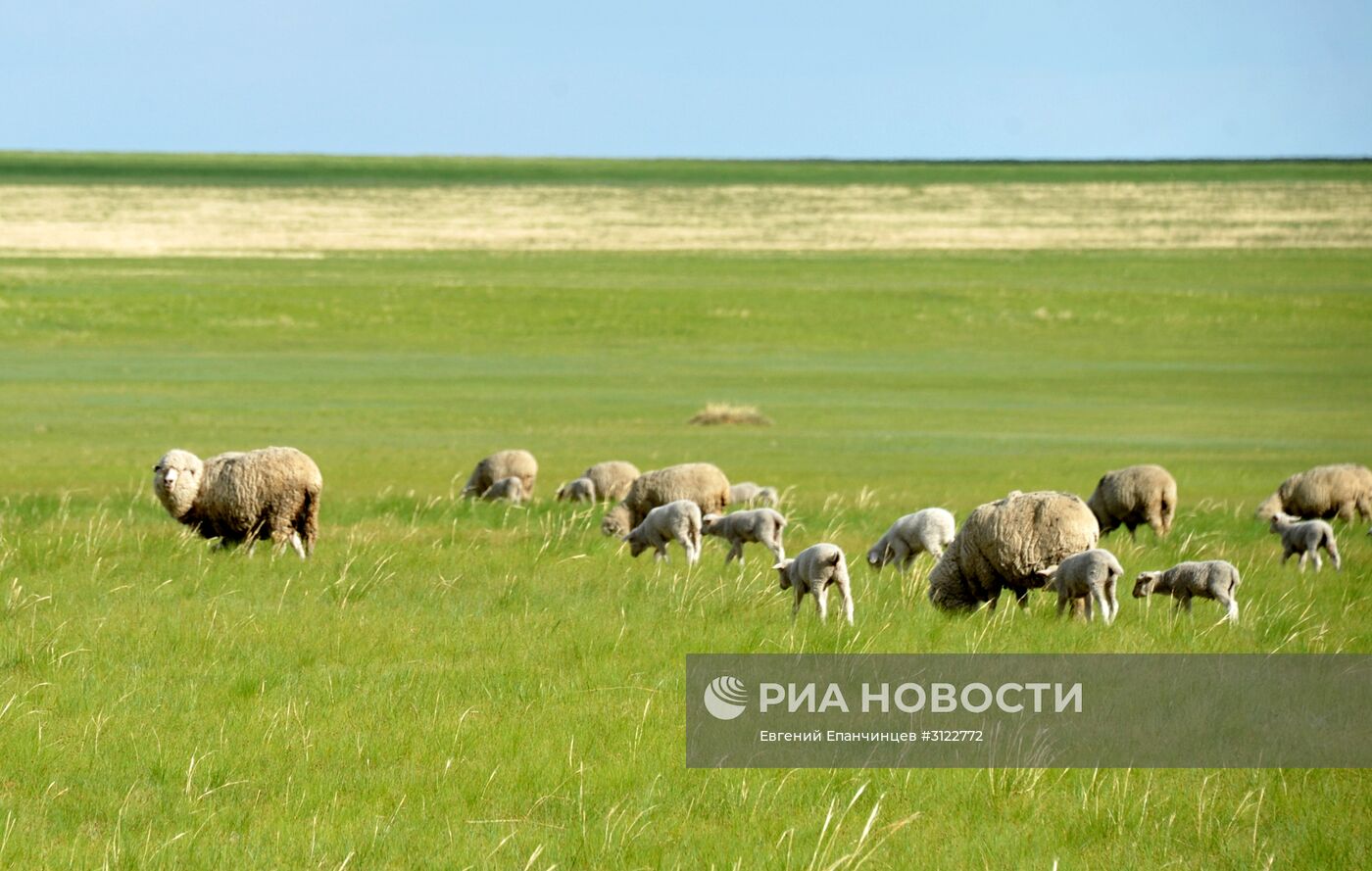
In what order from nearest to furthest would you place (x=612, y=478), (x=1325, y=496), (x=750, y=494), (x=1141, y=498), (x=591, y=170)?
(x=1141, y=498) → (x=1325, y=496) → (x=750, y=494) → (x=612, y=478) → (x=591, y=170)

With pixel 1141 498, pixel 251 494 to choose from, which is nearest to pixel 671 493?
pixel 251 494

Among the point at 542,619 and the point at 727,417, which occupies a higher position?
the point at 542,619

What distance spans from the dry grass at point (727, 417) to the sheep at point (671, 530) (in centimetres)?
1978

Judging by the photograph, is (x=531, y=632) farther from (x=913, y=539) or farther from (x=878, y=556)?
(x=913, y=539)

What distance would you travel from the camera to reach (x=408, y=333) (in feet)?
Result: 186

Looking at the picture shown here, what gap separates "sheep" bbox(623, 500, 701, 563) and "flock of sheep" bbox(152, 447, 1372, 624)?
1 centimetres

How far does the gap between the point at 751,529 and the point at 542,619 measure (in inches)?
147

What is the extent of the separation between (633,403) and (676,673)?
100 feet

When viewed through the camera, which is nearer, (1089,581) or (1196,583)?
(1089,581)

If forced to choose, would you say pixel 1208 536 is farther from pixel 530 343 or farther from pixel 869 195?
pixel 869 195

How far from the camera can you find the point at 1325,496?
65.0 feet

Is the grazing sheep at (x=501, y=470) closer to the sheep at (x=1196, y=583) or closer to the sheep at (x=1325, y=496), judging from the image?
the sheep at (x=1325, y=496)

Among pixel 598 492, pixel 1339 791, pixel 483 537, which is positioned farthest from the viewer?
pixel 598 492

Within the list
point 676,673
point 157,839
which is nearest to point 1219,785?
point 676,673
